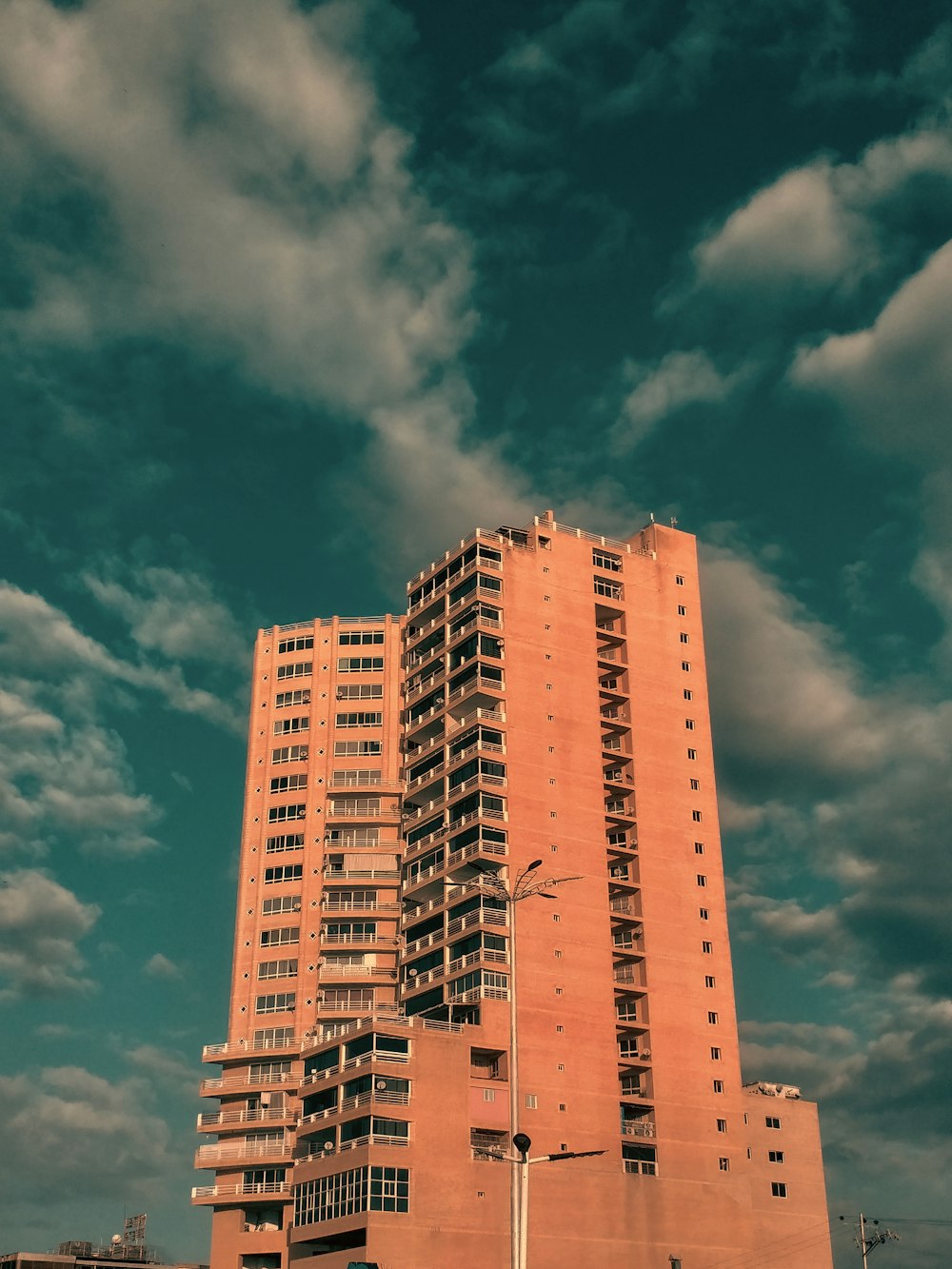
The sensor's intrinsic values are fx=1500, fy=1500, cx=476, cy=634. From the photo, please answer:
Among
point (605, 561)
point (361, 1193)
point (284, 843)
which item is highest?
point (605, 561)

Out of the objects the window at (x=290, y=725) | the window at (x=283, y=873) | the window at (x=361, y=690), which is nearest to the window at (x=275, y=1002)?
the window at (x=283, y=873)

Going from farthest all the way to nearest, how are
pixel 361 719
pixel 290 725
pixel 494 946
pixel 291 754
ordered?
pixel 290 725
pixel 361 719
pixel 291 754
pixel 494 946

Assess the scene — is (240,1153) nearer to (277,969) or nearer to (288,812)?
(277,969)

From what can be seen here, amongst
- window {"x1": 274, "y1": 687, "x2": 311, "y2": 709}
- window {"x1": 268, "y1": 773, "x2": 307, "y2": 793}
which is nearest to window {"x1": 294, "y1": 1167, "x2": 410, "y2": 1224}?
window {"x1": 268, "y1": 773, "x2": 307, "y2": 793}

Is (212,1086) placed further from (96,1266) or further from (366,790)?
(96,1266)

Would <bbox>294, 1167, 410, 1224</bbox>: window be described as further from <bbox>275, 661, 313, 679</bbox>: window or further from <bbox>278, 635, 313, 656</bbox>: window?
<bbox>278, 635, 313, 656</bbox>: window

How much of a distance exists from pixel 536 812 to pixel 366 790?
63.0 feet

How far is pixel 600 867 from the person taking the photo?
126 m

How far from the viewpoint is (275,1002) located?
12975 centimetres

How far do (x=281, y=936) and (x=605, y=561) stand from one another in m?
45.2

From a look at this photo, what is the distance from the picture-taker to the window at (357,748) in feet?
458

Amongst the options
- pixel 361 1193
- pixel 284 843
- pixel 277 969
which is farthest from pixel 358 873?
pixel 361 1193

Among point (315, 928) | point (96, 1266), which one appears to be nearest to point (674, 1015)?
point (315, 928)

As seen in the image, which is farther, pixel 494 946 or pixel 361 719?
pixel 361 719
